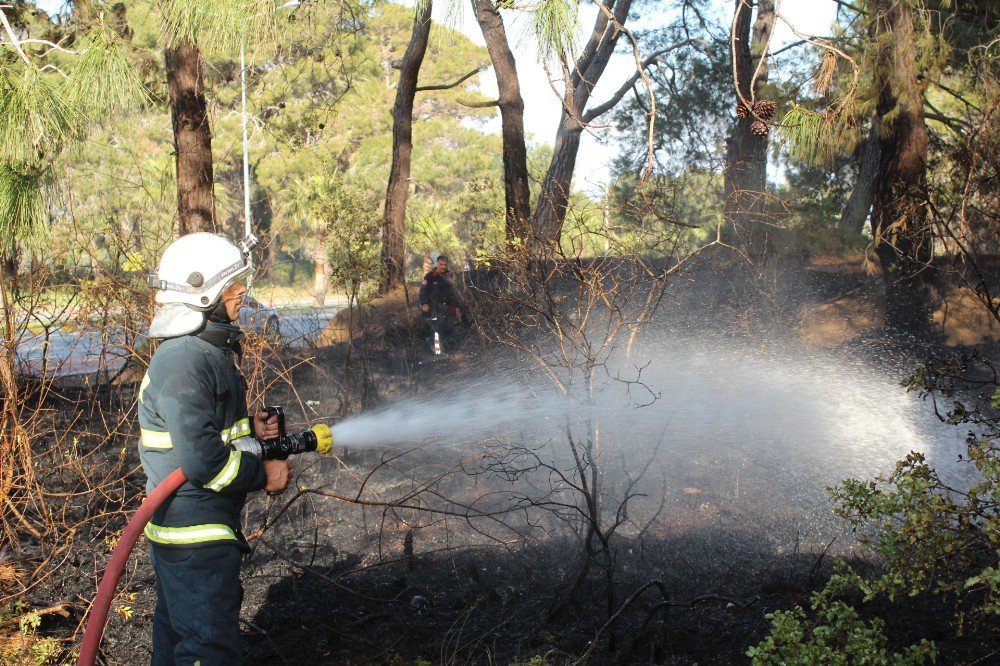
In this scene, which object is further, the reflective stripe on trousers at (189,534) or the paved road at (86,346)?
the paved road at (86,346)

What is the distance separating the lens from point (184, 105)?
7.97 m

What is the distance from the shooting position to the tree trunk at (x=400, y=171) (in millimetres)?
12461

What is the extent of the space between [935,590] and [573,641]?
1.87 metres

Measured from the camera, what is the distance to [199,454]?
2955 millimetres

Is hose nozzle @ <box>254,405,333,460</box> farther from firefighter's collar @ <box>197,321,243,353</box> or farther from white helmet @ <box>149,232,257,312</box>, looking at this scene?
white helmet @ <box>149,232,257,312</box>

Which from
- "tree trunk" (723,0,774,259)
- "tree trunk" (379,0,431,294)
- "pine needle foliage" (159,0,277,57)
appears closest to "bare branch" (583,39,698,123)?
"tree trunk" (723,0,774,259)

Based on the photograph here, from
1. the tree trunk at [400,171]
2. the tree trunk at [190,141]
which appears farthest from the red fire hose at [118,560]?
the tree trunk at [400,171]

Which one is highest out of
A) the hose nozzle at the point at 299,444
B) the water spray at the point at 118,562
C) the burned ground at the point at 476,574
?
the hose nozzle at the point at 299,444

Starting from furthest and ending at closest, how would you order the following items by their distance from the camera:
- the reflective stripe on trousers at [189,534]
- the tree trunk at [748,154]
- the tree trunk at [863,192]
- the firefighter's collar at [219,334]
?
the tree trunk at [863,192] → the tree trunk at [748,154] → the firefighter's collar at [219,334] → the reflective stripe on trousers at [189,534]

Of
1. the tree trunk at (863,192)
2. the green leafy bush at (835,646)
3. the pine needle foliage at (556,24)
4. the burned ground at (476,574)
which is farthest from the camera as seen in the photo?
the tree trunk at (863,192)

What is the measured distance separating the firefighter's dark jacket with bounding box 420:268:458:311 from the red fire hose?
934 cm

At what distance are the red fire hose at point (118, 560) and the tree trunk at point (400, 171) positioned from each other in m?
9.11

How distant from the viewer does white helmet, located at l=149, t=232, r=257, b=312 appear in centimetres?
320

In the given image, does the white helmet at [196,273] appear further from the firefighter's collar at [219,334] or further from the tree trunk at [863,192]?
the tree trunk at [863,192]
